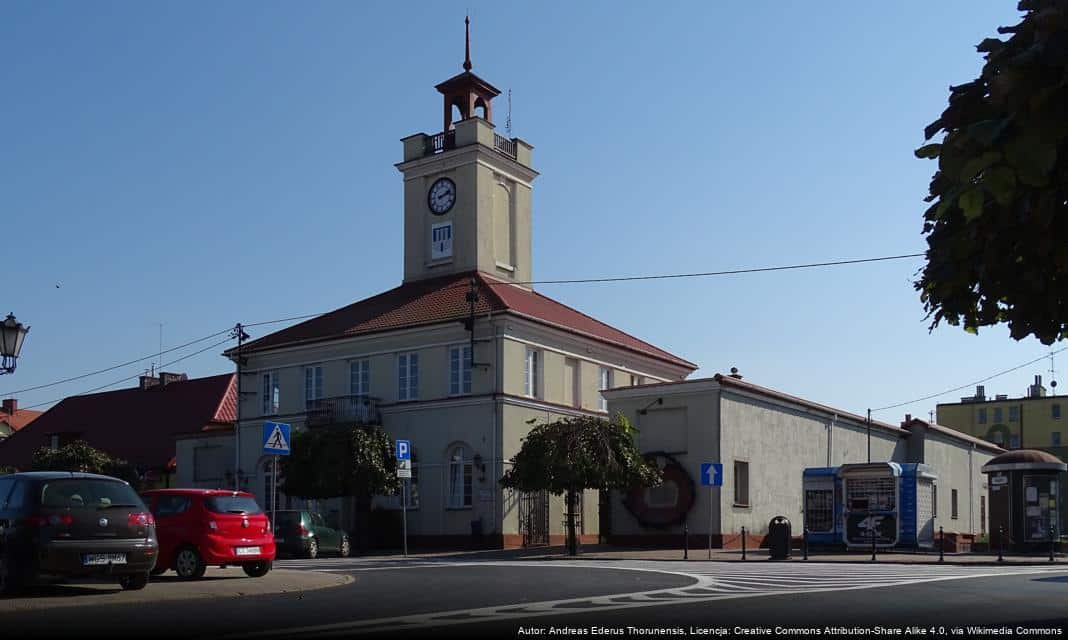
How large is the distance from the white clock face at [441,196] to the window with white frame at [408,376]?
25.0 feet

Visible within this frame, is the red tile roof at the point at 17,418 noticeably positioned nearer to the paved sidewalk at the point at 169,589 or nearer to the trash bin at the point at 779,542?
the trash bin at the point at 779,542

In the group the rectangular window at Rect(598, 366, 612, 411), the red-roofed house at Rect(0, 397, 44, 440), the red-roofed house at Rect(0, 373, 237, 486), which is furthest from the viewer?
the red-roofed house at Rect(0, 397, 44, 440)

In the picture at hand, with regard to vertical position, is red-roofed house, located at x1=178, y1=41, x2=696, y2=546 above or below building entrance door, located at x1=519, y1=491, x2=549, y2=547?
above

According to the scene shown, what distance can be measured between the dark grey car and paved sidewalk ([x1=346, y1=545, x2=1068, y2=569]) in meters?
18.1

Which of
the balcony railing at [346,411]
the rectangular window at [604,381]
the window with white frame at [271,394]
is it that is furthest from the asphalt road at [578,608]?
the window with white frame at [271,394]

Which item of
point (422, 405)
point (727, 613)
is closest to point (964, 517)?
point (422, 405)

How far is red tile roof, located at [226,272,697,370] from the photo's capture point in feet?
146

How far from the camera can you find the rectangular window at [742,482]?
137 feet

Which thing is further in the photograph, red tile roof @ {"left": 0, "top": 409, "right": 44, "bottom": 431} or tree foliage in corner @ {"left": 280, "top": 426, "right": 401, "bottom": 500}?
red tile roof @ {"left": 0, "top": 409, "right": 44, "bottom": 431}

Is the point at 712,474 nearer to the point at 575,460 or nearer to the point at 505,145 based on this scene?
the point at 575,460

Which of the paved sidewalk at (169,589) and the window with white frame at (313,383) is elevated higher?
the window with white frame at (313,383)

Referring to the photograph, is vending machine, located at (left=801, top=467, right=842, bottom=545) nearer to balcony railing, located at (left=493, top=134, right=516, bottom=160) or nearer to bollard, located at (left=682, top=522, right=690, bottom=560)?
bollard, located at (left=682, top=522, right=690, bottom=560)

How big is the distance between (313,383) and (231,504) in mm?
28713

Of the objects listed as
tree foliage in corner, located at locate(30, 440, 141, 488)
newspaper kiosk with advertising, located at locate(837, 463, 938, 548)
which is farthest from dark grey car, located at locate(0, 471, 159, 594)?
tree foliage in corner, located at locate(30, 440, 141, 488)
